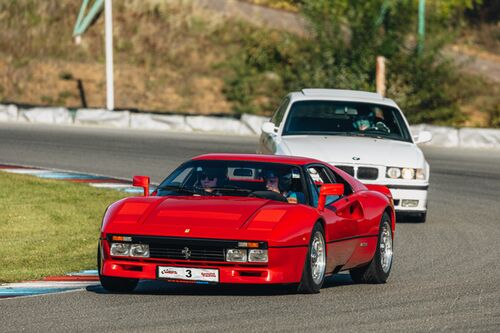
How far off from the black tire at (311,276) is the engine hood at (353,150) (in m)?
5.77

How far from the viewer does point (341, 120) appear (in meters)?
17.8

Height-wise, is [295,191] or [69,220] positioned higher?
[295,191]

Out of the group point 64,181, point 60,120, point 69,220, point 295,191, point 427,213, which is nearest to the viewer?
point 295,191

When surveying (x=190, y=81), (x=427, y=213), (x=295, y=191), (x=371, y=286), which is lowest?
(x=190, y=81)

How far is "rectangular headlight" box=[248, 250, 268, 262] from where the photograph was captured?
33.1 ft

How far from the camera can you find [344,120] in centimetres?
1784

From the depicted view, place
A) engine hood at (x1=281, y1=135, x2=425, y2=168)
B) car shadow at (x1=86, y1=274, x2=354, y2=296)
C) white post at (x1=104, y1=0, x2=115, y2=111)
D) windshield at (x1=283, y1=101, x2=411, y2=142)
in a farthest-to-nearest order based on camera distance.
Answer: white post at (x1=104, y1=0, x2=115, y2=111) → windshield at (x1=283, y1=101, x2=411, y2=142) → engine hood at (x1=281, y1=135, x2=425, y2=168) → car shadow at (x1=86, y1=274, x2=354, y2=296)

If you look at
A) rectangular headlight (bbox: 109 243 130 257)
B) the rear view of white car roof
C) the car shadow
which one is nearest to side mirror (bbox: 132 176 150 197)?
the car shadow

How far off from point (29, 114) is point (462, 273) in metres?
23.4

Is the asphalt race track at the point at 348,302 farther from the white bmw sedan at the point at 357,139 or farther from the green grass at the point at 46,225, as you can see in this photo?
the green grass at the point at 46,225

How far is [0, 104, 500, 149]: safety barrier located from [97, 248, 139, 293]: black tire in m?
21.5

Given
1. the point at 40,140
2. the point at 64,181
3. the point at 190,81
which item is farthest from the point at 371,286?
the point at 190,81

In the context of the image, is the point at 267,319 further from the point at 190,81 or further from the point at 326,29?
the point at 190,81

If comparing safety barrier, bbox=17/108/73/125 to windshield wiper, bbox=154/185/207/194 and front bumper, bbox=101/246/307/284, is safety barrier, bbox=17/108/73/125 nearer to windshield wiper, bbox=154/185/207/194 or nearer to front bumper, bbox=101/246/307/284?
windshield wiper, bbox=154/185/207/194
